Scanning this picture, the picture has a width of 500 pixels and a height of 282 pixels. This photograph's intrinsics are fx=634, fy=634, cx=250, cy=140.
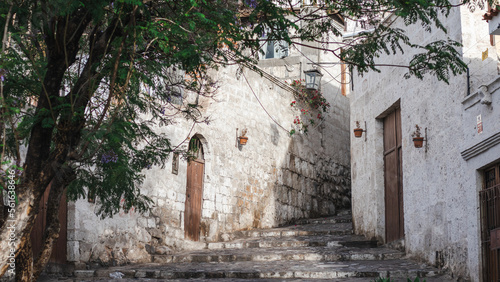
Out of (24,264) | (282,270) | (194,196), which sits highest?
(194,196)

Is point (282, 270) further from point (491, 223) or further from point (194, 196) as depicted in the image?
point (194, 196)

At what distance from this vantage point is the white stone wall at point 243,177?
10.8 meters

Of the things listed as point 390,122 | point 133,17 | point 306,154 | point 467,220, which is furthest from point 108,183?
point 306,154

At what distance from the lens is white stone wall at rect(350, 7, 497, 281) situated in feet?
27.2

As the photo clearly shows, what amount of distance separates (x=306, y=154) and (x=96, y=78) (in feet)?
38.5

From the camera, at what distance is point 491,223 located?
7656mm

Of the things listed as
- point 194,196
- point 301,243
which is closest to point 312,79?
point 194,196

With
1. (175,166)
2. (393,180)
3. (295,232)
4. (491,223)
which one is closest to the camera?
(491,223)

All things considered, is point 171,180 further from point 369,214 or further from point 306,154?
point 306,154

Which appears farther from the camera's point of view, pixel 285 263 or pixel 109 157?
pixel 285 263

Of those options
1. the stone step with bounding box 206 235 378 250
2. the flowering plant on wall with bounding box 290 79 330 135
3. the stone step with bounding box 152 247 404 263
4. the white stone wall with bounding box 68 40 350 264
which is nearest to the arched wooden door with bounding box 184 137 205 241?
the white stone wall with bounding box 68 40 350 264

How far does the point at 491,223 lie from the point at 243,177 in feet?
23.3

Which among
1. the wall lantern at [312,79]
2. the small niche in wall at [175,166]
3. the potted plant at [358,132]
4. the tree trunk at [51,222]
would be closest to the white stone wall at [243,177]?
the small niche in wall at [175,166]

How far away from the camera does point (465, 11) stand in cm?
860
